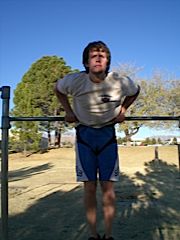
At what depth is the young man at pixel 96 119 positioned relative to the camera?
2385 mm

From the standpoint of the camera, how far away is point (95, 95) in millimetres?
2424

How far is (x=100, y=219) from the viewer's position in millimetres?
4012

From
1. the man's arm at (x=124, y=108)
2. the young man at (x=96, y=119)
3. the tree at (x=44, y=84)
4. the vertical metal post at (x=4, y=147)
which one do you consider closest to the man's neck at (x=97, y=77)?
the young man at (x=96, y=119)

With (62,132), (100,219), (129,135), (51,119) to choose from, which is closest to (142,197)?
(100,219)

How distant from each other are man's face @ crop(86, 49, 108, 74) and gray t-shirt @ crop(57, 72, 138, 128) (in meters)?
0.07

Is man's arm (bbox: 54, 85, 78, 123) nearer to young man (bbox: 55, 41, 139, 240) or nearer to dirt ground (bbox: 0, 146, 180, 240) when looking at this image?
young man (bbox: 55, 41, 139, 240)

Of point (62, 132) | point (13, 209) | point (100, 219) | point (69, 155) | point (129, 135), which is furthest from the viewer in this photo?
point (129, 135)

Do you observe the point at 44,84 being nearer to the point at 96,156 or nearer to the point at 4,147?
the point at 4,147

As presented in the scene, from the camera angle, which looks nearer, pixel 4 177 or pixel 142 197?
pixel 4 177

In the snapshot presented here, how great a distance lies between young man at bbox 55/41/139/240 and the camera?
2.38 meters

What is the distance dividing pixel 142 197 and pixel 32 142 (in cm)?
1827

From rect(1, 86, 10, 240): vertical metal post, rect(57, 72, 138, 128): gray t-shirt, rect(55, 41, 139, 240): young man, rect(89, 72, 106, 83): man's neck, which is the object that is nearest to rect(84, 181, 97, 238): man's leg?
rect(55, 41, 139, 240): young man

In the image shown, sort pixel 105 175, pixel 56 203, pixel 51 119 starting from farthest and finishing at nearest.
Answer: pixel 56 203
pixel 51 119
pixel 105 175

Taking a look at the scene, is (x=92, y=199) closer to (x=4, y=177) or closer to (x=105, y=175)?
(x=105, y=175)
